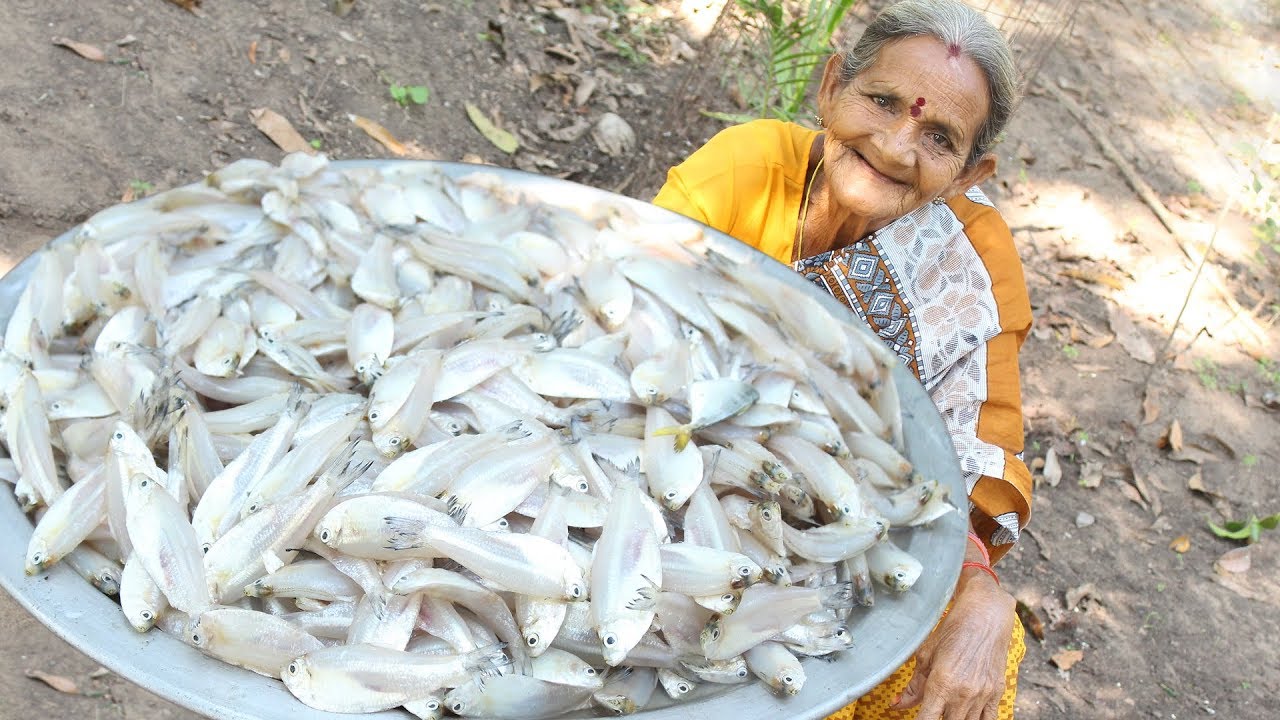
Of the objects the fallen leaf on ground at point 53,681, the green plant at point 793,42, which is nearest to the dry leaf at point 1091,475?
the green plant at point 793,42

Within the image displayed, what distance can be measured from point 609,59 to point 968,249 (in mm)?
3025

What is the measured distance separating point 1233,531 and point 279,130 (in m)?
3.79

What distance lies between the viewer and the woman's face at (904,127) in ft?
6.35

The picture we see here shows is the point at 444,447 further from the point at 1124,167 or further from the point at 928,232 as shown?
the point at 1124,167

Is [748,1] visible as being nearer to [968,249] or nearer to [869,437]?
[968,249]

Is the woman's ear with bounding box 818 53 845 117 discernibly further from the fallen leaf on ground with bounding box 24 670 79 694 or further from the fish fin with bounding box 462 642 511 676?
the fallen leaf on ground with bounding box 24 670 79 694

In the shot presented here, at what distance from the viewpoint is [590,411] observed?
5.09 ft

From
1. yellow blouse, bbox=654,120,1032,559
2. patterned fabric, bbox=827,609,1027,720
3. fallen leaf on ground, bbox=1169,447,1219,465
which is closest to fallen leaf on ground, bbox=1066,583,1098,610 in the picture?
fallen leaf on ground, bbox=1169,447,1219,465

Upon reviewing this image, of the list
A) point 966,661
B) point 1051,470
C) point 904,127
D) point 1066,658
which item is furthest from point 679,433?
point 1051,470

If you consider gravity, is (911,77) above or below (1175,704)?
above

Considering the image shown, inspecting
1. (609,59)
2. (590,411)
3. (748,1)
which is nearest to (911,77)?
(590,411)

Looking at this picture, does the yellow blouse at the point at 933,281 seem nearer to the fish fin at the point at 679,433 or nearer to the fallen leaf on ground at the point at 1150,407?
the fish fin at the point at 679,433

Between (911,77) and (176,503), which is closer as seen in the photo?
(176,503)

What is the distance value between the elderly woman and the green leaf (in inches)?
83.2
